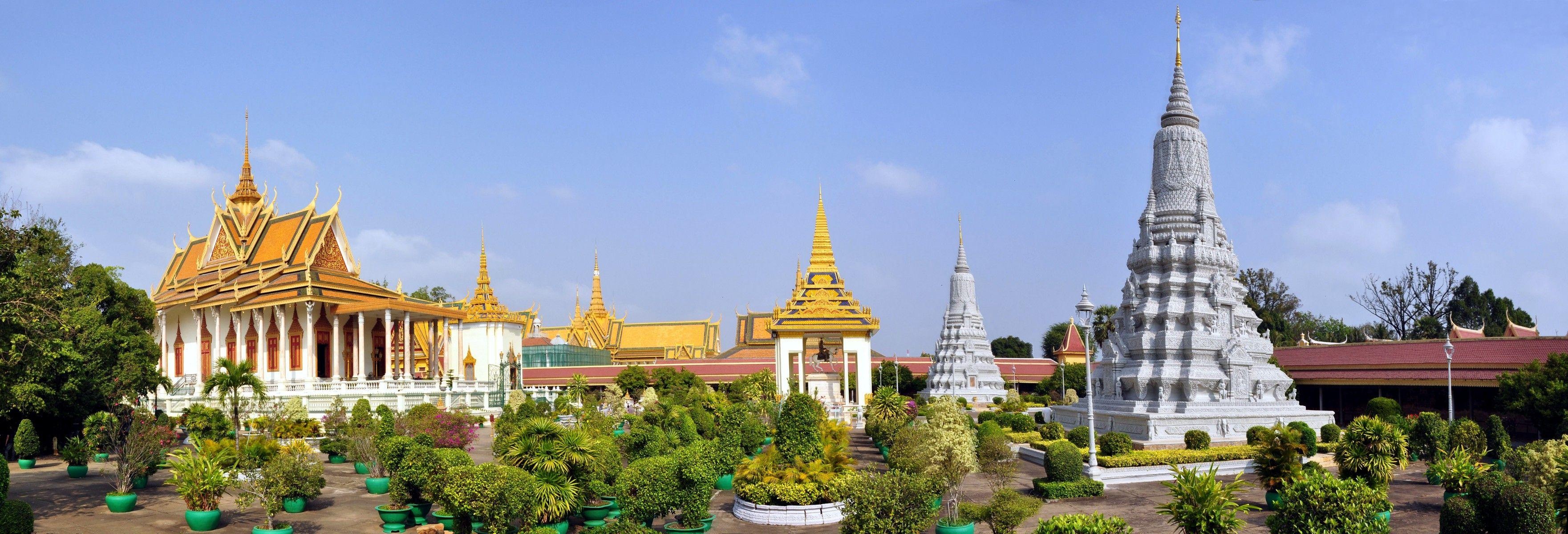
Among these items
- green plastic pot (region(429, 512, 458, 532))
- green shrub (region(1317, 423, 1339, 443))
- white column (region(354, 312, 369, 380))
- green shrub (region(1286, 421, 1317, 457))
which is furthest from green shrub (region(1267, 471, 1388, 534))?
white column (region(354, 312, 369, 380))

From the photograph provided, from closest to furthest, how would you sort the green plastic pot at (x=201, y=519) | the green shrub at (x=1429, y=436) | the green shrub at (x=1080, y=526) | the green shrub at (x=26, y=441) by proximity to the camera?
1. the green shrub at (x=1080, y=526)
2. the green plastic pot at (x=201, y=519)
3. the green shrub at (x=1429, y=436)
4. the green shrub at (x=26, y=441)

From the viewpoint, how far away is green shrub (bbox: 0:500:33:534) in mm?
14414

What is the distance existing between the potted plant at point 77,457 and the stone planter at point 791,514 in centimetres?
1556

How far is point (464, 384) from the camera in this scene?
44.2 meters

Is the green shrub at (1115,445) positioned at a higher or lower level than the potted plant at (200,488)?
lower

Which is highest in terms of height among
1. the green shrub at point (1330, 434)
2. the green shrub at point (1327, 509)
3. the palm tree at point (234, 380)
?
the palm tree at point (234, 380)

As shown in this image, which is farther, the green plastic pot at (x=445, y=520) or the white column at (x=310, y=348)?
the white column at (x=310, y=348)

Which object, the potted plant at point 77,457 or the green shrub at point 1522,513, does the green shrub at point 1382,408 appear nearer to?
the green shrub at point 1522,513

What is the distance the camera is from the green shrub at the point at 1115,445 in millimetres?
24375

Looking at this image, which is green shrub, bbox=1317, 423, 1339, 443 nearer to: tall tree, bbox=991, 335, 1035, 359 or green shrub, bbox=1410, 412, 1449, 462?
green shrub, bbox=1410, 412, 1449, 462

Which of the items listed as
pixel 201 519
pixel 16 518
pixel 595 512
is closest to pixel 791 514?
pixel 595 512

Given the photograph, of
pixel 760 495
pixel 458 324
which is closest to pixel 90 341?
pixel 760 495

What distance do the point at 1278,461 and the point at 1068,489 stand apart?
3.79m

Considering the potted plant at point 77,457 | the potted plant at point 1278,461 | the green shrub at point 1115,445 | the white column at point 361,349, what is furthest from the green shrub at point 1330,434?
the white column at point 361,349
